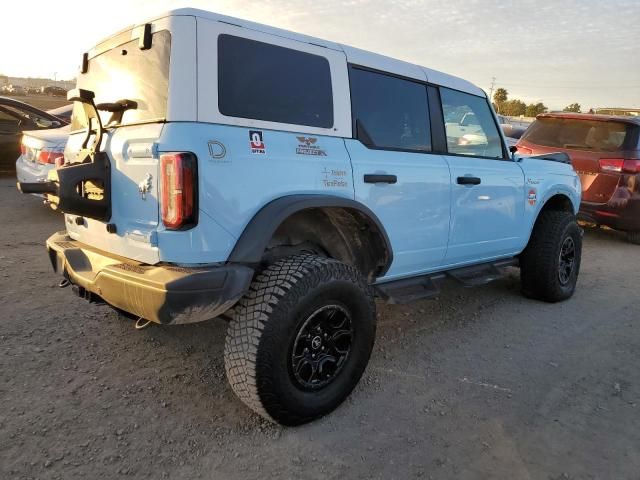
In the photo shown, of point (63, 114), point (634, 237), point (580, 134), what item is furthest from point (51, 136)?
point (634, 237)

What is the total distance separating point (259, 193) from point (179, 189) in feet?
1.28

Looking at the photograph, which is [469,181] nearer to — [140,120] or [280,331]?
[280,331]

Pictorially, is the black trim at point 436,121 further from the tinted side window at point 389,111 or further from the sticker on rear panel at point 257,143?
the sticker on rear panel at point 257,143

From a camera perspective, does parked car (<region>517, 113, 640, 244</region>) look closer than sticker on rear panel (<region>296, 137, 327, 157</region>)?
No

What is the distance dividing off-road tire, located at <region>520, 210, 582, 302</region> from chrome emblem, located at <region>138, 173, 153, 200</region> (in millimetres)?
3605

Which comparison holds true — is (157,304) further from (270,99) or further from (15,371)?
(15,371)

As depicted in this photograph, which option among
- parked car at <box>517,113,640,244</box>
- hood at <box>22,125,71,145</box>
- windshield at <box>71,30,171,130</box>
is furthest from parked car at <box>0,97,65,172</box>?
parked car at <box>517,113,640,244</box>

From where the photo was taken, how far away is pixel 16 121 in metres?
9.08

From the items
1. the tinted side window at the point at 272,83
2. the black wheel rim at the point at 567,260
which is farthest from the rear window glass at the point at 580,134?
the tinted side window at the point at 272,83

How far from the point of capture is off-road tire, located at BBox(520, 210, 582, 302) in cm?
464

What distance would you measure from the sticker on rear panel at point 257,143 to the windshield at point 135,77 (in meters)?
0.42

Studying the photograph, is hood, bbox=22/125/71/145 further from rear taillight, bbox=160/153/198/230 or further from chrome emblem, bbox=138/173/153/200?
rear taillight, bbox=160/153/198/230

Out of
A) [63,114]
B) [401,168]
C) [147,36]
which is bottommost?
[401,168]

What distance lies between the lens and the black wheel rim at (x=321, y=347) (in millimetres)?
2641
